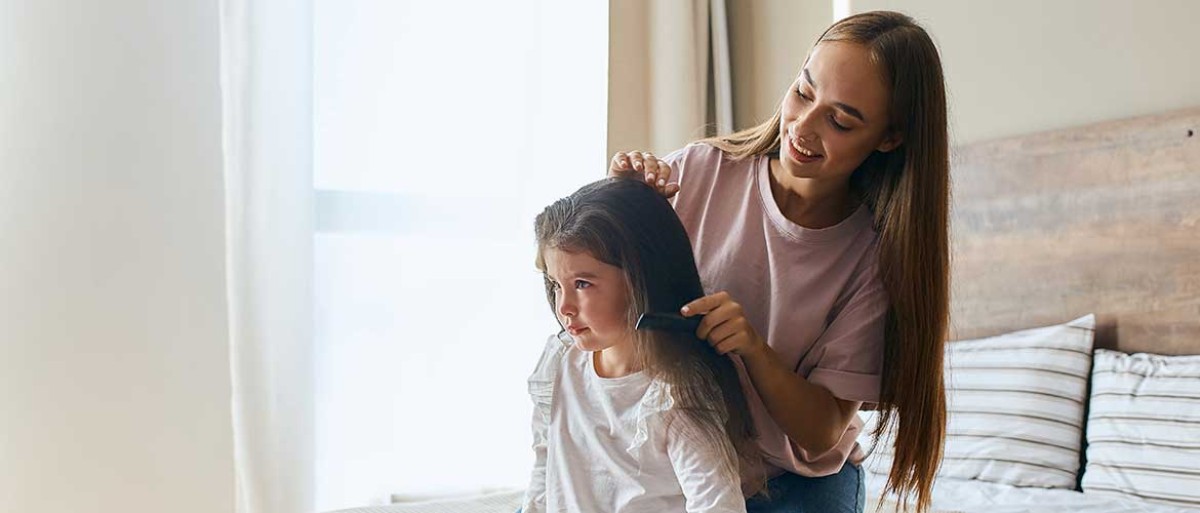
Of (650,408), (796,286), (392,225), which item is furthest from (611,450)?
(392,225)

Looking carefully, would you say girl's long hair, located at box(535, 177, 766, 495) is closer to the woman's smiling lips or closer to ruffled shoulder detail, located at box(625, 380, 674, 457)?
ruffled shoulder detail, located at box(625, 380, 674, 457)

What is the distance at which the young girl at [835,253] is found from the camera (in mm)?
1448

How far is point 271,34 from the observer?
9.34 feet

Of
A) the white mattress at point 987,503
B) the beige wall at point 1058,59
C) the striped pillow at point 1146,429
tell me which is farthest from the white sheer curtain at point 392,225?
the striped pillow at point 1146,429

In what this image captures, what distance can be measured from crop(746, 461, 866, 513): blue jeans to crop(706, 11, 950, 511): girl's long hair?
95 millimetres

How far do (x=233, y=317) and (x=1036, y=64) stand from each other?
1.86 m

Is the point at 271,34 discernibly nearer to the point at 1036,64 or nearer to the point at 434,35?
the point at 434,35

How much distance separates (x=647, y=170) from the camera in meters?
1.54

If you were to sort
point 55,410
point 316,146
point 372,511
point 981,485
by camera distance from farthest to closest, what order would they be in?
point 316,146 < point 55,410 < point 981,485 < point 372,511

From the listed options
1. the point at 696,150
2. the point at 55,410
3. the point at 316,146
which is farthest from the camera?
the point at 316,146

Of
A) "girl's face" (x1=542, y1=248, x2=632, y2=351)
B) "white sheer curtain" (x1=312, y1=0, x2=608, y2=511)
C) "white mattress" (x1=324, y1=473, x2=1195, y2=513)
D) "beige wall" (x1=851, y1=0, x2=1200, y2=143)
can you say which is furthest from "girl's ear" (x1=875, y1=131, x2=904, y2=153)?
"white sheer curtain" (x1=312, y1=0, x2=608, y2=511)

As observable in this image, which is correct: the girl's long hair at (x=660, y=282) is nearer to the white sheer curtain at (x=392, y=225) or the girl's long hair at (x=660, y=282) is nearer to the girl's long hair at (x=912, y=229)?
the girl's long hair at (x=912, y=229)

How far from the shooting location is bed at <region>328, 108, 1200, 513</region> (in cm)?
225

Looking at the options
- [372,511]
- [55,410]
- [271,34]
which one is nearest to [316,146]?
[271,34]
